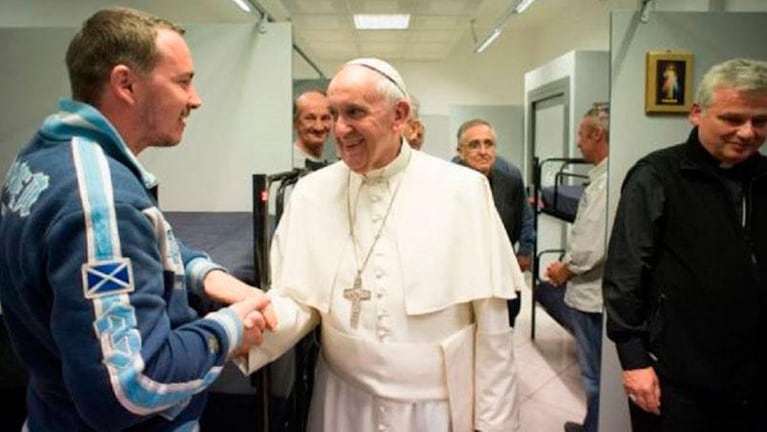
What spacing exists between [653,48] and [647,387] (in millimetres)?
1501

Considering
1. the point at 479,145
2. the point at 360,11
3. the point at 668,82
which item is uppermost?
the point at 360,11

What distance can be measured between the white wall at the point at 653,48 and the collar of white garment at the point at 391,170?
129 cm

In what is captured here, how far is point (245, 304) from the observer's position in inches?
46.1

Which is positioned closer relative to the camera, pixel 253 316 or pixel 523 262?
pixel 253 316

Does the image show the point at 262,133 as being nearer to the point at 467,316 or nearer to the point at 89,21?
the point at 467,316

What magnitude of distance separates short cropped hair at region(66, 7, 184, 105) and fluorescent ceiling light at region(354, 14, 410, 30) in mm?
5631

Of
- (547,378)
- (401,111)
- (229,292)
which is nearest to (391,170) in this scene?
(401,111)

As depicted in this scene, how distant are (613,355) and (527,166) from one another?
4.99m

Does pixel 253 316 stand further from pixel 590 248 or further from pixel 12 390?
pixel 590 248

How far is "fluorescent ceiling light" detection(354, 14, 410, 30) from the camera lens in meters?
6.37

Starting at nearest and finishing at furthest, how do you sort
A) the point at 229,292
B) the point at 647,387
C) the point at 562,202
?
the point at 229,292, the point at 647,387, the point at 562,202

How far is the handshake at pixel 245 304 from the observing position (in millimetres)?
1167

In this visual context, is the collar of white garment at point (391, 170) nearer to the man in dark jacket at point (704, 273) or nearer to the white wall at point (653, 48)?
the man in dark jacket at point (704, 273)

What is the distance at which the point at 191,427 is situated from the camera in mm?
1069
